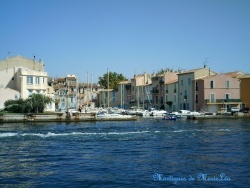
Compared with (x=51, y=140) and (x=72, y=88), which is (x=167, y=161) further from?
(x=72, y=88)

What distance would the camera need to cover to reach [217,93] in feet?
312

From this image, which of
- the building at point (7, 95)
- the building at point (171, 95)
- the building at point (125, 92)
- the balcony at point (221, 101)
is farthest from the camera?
the building at point (125, 92)

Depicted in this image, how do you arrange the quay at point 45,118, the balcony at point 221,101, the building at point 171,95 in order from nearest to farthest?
the quay at point 45,118 < the balcony at point 221,101 < the building at point 171,95

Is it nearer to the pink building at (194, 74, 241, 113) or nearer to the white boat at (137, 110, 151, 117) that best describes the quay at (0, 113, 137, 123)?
the white boat at (137, 110, 151, 117)

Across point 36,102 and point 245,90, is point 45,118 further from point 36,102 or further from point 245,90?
point 245,90

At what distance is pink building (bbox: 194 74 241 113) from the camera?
310ft

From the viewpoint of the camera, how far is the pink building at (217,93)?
9438 cm

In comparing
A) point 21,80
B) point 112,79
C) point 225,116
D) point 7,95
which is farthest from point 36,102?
point 112,79

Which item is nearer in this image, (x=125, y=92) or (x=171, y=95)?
(x=171, y=95)

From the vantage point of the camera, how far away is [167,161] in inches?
→ 974

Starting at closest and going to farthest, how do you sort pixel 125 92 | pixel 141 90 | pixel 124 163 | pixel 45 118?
pixel 124 163 → pixel 45 118 → pixel 141 90 → pixel 125 92

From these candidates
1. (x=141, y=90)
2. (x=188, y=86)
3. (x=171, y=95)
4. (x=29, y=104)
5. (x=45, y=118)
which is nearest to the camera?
(x=45, y=118)

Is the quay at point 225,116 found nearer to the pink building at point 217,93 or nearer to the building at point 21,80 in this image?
the pink building at point 217,93

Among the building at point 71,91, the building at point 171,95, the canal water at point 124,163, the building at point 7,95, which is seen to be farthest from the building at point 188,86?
the canal water at point 124,163
